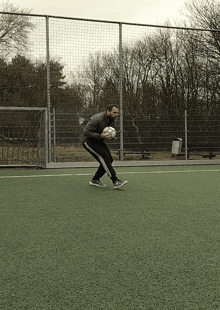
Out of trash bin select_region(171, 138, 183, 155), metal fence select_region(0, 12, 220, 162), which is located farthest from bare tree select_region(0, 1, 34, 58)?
trash bin select_region(171, 138, 183, 155)

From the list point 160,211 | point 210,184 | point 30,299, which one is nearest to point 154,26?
point 210,184

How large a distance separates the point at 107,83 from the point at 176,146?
11.1 feet

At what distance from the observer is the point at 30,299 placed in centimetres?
221

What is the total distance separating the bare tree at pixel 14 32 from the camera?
450 inches

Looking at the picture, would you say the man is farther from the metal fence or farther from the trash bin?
the trash bin

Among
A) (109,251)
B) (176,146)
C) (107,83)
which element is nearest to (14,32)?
(107,83)

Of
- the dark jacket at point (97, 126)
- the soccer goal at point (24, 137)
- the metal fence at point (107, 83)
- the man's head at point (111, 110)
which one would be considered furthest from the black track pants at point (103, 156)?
the metal fence at point (107, 83)

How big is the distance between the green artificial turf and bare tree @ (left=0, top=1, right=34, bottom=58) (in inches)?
265

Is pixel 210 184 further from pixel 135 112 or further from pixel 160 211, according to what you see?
pixel 135 112

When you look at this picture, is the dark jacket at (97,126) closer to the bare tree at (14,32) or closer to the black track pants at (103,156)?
the black track pants at (103,156)

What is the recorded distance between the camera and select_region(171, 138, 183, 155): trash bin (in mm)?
12840

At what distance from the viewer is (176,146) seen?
12.9 metres

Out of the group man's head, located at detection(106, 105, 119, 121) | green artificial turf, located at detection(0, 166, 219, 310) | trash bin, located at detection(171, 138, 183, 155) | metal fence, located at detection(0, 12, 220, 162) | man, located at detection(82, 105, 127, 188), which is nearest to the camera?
green artificial turf, located at detection(0, 166, 219, 310)

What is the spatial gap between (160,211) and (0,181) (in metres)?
4.19
